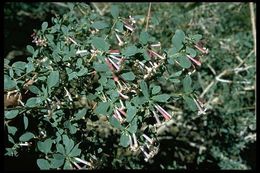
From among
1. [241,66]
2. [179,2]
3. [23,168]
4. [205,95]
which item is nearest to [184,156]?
[205,95]

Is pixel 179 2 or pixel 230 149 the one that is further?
pixel 179 2

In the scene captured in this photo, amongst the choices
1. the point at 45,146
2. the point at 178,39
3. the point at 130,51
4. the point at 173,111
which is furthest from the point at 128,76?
the point at 173,111

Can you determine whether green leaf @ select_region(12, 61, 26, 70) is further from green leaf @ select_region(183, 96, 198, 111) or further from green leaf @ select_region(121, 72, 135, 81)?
green leaf @ select_region(183, 96, 198, 111)

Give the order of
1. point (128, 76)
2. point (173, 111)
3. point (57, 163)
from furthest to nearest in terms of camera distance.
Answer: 1. point (173, 111)
2. point (128, 76)
3. point (57, 163)

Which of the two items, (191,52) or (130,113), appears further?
(191,52)

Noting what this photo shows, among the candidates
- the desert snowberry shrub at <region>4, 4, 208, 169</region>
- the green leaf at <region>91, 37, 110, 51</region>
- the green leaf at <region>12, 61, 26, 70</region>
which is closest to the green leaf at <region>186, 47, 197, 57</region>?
the desert snowberry shrub at <region>4, 4, 208, 169</region>

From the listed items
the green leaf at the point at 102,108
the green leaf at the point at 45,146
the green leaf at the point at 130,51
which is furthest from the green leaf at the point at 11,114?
the green leaf at the point at 130,51

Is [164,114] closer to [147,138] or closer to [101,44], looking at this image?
[147,138]

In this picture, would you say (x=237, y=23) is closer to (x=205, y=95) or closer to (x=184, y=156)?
(x=205, y=95)
